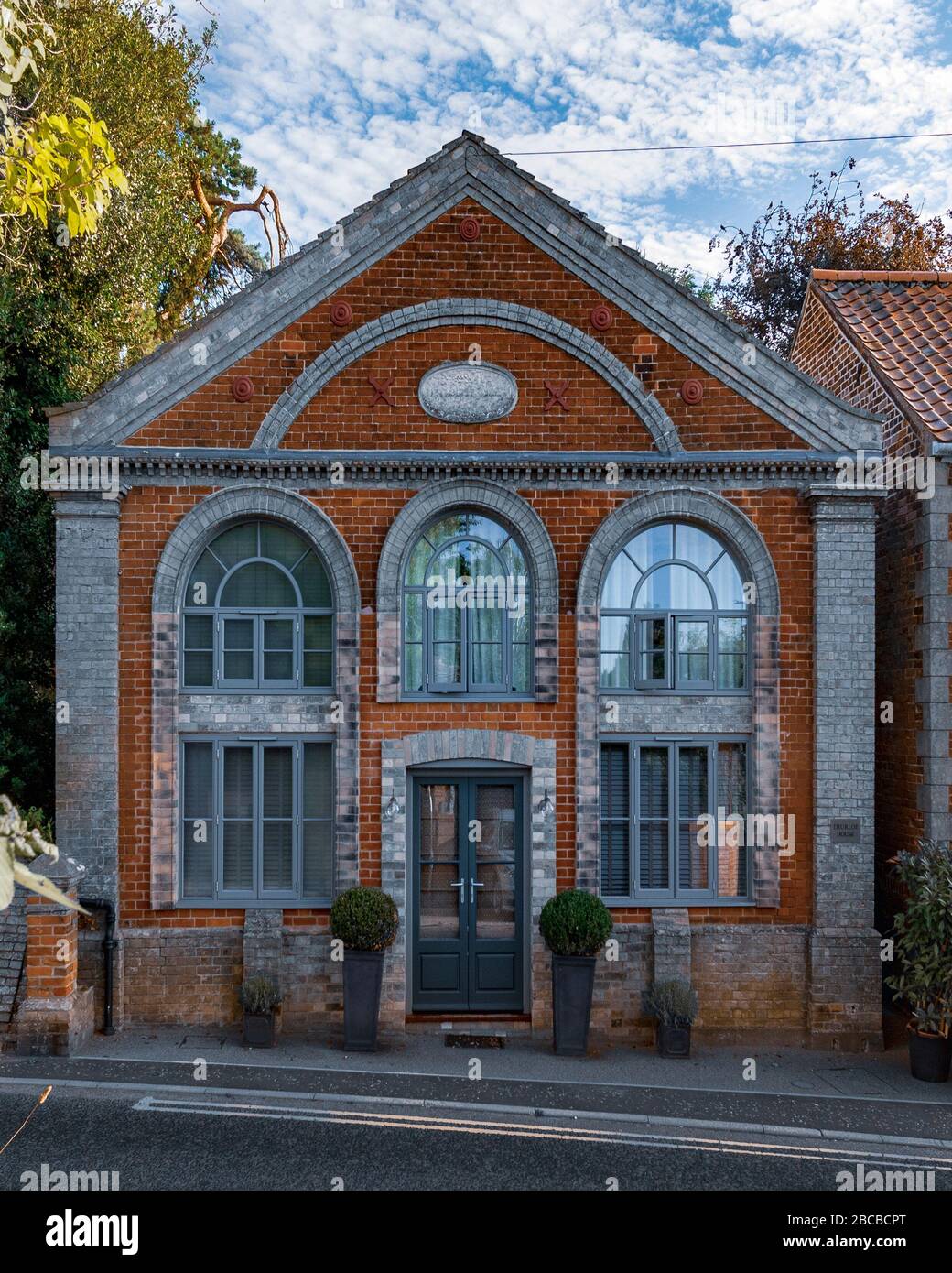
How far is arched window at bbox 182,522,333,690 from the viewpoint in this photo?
30.3 ft

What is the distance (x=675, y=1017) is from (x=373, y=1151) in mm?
3387

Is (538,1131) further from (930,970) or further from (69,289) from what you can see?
(69,289)

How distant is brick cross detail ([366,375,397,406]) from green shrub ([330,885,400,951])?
17.0 ft

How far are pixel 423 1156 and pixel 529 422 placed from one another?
700 cm

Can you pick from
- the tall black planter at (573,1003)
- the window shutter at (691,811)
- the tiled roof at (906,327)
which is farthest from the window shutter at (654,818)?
the tiled roof at (906,327)

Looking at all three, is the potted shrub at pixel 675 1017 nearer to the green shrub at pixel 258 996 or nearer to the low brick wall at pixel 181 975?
the green shrub at pixel 258 996

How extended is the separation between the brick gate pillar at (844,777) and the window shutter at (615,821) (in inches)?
79.0

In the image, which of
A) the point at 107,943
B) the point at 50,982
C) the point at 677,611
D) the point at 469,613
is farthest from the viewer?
the point at 677,611

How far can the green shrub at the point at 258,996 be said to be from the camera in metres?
8.46

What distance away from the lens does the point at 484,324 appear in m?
9.28

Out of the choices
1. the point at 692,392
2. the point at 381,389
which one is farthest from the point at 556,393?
the point at 381,389

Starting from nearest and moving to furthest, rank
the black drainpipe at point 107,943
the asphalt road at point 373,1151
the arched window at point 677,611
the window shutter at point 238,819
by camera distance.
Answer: the asphalt road at point 373,1151 → the black drainpipe at point 107,943 → the window shutter at point 238,819 → the arched window at point 677,611

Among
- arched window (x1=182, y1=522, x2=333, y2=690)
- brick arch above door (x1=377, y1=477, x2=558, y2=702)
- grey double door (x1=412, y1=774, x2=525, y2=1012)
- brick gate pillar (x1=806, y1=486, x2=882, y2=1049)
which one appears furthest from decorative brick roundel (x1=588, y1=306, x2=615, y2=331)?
grey double door (x1=412, y1=774, x2=525, y2=1012)
